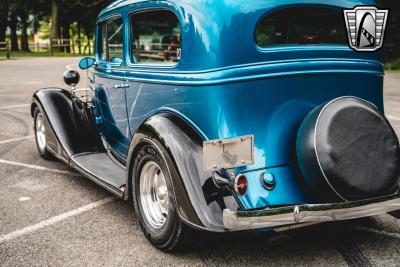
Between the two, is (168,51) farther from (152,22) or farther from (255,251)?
(255,251)

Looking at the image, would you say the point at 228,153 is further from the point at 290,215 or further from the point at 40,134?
the point at 40,134

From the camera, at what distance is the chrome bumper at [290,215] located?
2.67 metres

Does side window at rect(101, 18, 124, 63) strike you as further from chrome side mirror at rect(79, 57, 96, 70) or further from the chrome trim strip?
the chrome trim strip

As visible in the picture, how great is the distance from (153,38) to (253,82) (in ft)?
4.68

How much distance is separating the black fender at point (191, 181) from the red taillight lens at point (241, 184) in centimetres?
7

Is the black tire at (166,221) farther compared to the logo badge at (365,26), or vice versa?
the logo badge at (365,26)

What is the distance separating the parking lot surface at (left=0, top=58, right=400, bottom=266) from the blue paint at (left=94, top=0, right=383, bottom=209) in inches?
19.5

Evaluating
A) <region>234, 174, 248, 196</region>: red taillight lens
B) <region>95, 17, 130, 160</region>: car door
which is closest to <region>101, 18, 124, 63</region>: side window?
<region>95, 17, 130, 160</region>: car door

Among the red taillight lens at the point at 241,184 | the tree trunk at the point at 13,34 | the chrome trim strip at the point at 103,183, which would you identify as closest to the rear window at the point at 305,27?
the red taillight lens at the point at 241,184

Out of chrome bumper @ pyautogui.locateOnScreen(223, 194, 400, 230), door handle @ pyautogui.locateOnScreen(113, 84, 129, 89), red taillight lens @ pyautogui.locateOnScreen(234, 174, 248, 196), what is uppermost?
door handle @ pyautogui.locateOnScreen(113, 84, 129, 89)

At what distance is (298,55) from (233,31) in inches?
21.1

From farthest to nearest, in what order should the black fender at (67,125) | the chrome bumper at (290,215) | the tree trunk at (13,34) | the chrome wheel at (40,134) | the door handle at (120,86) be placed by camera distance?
the tree trunk at (13,34), the chrome wheel at (40,134), the black fender at (67,125), the door handle at (120,86), the chrome bumper at (290,215)

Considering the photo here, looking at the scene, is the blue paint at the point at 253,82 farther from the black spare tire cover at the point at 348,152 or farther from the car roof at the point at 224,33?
the black spare tire cover at the point at 348,152

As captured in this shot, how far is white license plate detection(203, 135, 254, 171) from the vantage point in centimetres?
282
